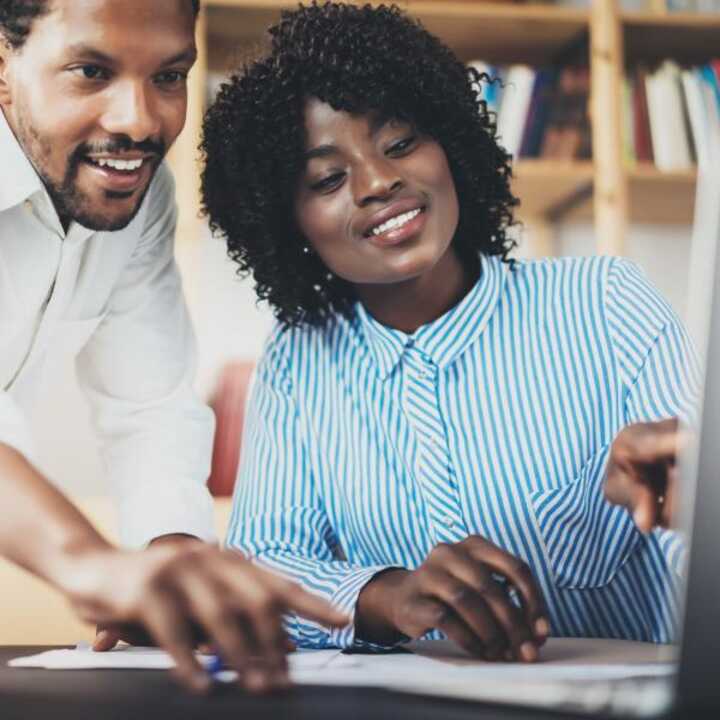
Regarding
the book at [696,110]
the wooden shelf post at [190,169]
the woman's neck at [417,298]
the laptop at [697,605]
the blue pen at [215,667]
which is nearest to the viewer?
the laptop at [697,605]

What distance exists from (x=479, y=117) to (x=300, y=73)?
10.8 inches

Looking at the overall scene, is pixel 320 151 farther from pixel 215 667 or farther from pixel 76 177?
pixel 215 667

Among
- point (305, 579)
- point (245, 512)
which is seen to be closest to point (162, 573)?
point (305, 579)

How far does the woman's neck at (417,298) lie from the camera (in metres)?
1.28

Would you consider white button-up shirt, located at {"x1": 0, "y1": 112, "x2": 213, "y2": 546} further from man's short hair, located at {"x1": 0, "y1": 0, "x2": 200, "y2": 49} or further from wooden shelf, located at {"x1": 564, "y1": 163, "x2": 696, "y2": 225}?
wooden shelf, located at {"x1": 564, "y1": 163, "x2": 696, "y2": 225}

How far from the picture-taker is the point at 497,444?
1205mm

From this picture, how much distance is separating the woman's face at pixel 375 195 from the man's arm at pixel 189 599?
65 centimetres

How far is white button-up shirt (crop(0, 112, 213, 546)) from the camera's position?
1.20m

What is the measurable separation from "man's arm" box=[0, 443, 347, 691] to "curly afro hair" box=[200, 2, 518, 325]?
734mm

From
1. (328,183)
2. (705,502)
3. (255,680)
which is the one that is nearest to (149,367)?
(328,183)

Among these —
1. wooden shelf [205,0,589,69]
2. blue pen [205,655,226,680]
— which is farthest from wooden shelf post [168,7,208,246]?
blue pen [205,655,226,680]

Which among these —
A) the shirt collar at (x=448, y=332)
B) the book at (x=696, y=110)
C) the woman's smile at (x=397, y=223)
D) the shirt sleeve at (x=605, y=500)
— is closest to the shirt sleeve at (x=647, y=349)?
the shirt sleeve at (x=605, y=500)

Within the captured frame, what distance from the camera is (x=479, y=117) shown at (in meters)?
1.40

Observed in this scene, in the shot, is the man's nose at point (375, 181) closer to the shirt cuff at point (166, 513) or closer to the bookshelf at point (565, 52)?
the shirt cuff at point (166, 513)
